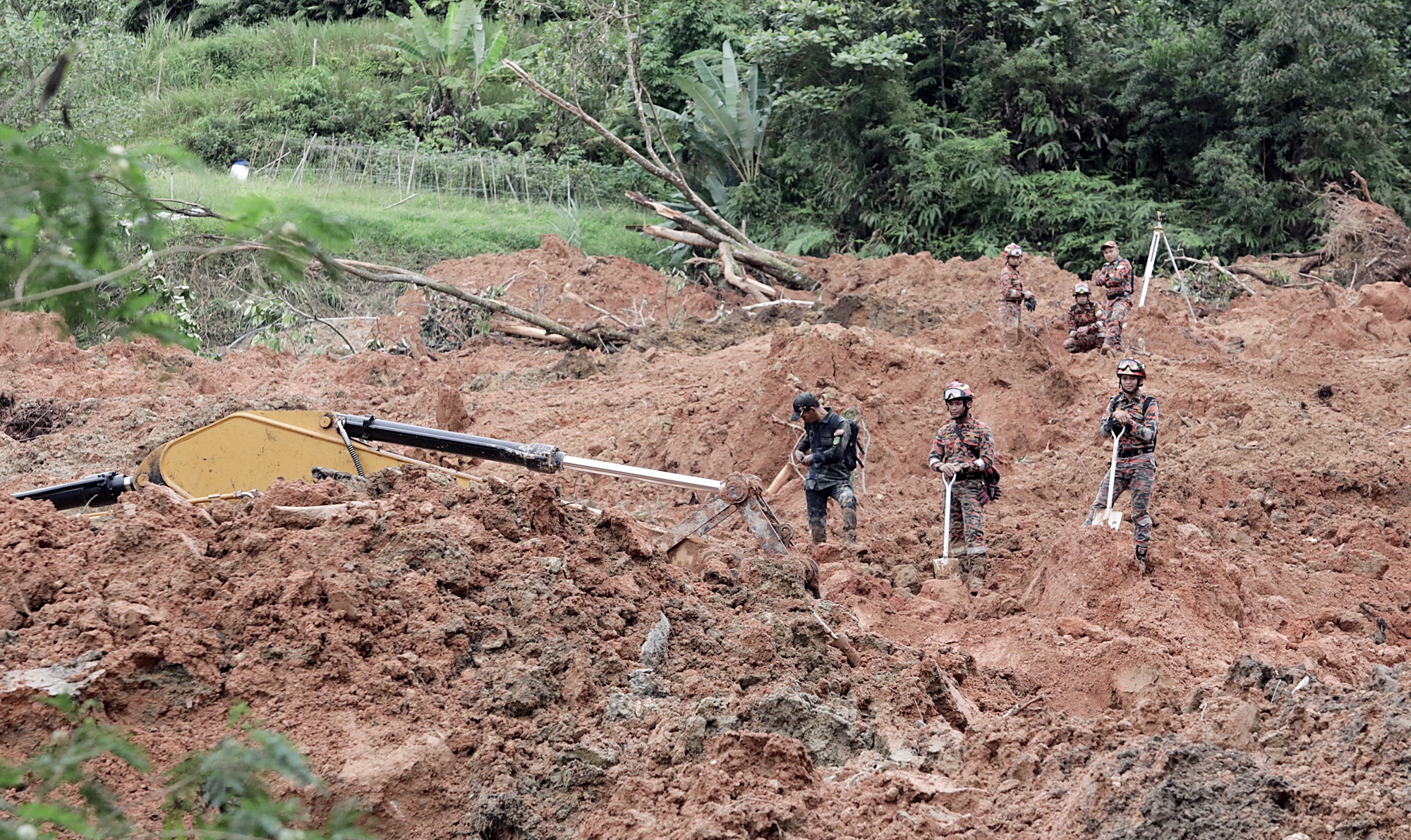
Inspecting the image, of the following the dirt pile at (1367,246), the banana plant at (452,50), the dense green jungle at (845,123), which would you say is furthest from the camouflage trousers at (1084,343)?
the banana plant at (452,50)

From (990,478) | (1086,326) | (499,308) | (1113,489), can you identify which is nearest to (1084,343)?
(1086,326)

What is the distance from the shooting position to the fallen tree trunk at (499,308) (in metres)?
16.1

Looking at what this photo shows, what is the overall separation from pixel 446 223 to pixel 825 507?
59.4 feet

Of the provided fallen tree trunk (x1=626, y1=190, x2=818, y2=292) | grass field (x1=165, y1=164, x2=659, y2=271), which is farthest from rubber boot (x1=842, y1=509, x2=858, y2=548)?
grass field (x1=165, y1=164, x2=659, y2=271)

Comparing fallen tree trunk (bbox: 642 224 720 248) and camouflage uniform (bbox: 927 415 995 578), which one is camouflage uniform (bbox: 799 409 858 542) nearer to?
camouflage uniform (bbox: 927 415 995 578)

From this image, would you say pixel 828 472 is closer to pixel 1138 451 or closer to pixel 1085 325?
pixel 1138 451

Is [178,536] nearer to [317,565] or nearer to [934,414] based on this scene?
[317,565]

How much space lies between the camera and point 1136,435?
29.5 ft

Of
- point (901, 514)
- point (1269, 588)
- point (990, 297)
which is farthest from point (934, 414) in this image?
point (990, 297)

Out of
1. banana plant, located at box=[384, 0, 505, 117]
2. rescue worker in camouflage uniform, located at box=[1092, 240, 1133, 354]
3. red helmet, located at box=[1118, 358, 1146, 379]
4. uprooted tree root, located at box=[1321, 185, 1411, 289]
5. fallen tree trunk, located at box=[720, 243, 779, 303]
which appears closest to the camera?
red helmet, located at box=[1118, 358, 1146, 379]

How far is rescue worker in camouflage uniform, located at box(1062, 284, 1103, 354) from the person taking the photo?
15.6 metres

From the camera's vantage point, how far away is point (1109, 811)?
14.0ft

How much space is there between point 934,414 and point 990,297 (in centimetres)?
735

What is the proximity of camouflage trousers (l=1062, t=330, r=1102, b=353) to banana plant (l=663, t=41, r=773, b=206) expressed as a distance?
41.4 ft
